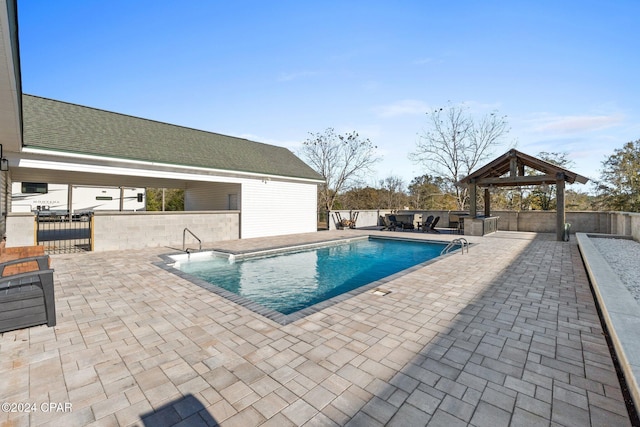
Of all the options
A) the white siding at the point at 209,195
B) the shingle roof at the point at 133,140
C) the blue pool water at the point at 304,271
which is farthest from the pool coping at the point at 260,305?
the shingle roof at the point at 133,140

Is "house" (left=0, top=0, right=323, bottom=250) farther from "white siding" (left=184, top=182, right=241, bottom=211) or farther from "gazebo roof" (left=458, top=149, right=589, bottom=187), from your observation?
"gazebo roof" (left=458, top=149, right=589, bottom=187)

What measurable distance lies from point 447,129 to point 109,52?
72.9 ft

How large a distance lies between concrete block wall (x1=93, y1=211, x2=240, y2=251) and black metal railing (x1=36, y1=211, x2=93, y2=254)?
422 millimetres

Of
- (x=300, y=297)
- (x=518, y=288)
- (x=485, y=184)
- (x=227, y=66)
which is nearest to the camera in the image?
(x=518, y=288)

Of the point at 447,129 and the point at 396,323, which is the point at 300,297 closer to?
the point at 396,323

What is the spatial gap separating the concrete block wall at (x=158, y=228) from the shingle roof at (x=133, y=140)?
193 centimetres

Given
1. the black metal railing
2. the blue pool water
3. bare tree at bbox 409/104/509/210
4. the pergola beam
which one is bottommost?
the blue pool water

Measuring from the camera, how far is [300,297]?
231 inches

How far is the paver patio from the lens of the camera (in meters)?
2.01

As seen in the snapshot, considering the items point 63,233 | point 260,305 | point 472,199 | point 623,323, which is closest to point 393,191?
point 472,199

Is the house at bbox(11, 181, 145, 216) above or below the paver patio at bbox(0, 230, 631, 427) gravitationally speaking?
above

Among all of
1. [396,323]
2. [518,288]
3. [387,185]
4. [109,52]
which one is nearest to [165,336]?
[396,323]

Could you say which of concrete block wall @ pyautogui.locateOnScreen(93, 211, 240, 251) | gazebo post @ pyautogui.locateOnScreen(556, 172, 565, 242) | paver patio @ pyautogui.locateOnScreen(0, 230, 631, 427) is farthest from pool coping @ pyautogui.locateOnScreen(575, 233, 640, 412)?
concrete block wall @ pyautogui.locateOnScreen(93, 211, 240, 251)

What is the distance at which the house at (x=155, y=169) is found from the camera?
796 centimetres
